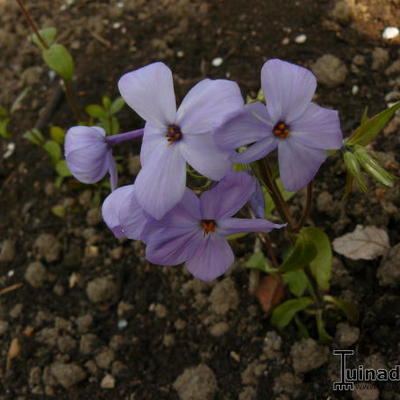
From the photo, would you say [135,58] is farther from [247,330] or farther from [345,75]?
[247,330]

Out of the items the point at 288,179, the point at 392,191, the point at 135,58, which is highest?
the point at 288,179

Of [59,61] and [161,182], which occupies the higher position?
[161,182]

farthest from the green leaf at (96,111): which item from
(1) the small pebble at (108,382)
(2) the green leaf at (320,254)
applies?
(2) the green leaf at (320,254)

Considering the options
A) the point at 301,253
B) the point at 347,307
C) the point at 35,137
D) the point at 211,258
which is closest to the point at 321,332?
the point at 347,307

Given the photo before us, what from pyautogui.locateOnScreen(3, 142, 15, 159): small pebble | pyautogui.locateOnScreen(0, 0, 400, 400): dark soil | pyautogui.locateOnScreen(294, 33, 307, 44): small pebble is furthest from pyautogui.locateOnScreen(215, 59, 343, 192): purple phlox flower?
pyautogui.locateOnScreen(3, 142, 15, 159): small pebble

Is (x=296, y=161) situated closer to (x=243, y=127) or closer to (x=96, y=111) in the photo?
(x=243, y=127)

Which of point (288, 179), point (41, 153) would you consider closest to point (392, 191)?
point (288, 179)

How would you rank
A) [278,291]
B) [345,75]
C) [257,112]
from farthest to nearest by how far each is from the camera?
1. [345,75]
2. [278,291]
3. [257,112]
